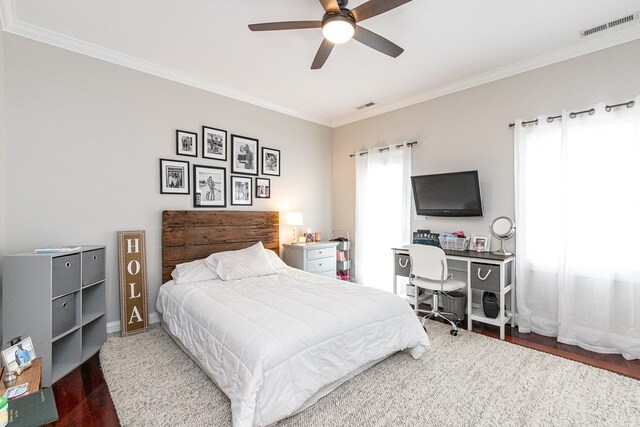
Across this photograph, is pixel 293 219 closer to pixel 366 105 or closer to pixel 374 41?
pixel 366 105

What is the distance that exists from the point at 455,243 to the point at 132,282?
12.2ft

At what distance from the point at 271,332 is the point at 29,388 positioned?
1.32 metres

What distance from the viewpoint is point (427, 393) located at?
2104 millimetres

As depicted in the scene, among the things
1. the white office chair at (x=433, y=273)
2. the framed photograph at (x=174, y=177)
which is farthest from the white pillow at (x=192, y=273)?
the white office chair at (x=433, y=273)

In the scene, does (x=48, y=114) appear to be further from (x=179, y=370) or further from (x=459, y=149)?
(x=459, y=149)

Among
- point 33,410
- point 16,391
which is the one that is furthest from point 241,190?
point 33,410

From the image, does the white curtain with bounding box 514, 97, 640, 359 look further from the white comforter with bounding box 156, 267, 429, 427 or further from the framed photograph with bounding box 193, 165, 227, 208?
the framed photograph with bounding box 193, 165, 227, 208

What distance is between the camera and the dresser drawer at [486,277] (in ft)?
10.0

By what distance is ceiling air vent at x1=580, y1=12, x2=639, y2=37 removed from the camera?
2.48m

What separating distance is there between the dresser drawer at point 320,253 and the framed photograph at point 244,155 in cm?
141

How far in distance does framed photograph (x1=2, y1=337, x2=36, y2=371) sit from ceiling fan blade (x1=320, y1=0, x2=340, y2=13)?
2.91 m

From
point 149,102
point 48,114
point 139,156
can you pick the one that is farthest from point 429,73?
point 48,114

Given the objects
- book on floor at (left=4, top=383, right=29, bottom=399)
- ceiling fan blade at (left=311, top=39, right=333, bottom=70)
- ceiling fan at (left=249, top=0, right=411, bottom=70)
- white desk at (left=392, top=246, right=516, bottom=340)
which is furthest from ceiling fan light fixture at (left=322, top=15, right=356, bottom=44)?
book on floor at (left=4, top=383, right=29, bottom=399)

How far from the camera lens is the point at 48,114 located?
2.74 meters
